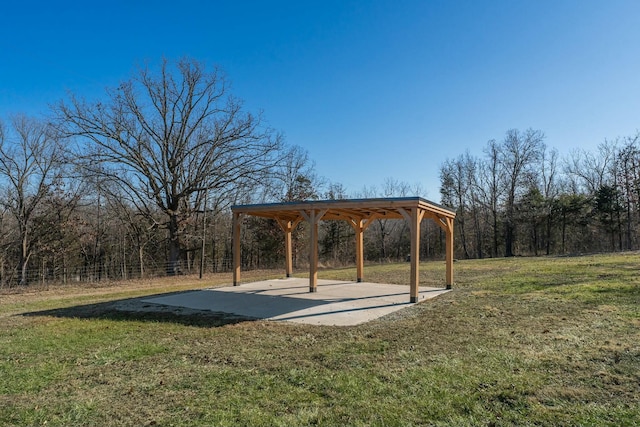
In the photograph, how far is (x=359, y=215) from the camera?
39.1ft

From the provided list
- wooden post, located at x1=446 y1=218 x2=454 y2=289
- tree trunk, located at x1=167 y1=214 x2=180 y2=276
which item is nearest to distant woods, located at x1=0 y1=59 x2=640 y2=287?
tree trunk, located at x1=167 y1=214 x2=180 y2=276

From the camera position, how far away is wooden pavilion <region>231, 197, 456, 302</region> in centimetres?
832

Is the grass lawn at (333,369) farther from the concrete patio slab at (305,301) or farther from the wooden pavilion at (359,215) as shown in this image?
the wooden pavilion at (359,215)

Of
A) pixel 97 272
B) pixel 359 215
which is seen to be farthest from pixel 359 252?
pixel 97 272

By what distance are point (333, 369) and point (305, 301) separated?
4.63 meters

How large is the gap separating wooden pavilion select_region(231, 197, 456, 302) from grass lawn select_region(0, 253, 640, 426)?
6.83 feet

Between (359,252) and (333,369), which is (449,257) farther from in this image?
(333,369)

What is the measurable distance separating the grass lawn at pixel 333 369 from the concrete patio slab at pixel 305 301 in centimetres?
62

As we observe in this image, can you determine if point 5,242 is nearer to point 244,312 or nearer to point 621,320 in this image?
point 244,312

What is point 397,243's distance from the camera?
103 ft

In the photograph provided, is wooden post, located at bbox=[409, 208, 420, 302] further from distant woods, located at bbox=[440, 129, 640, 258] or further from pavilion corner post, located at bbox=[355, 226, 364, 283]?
distant woods, located at bbox=[440, 129, 640, 258]

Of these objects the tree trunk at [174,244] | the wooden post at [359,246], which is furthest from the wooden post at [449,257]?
the tree trunk at [174,244]

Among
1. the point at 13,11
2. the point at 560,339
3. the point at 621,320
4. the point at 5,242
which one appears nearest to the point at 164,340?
the point at 560,339

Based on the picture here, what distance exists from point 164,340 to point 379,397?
3458 mm
